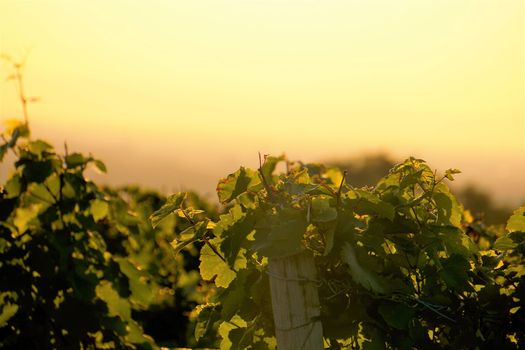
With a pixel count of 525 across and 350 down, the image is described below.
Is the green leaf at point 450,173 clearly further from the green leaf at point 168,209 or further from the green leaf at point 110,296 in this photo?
the green leaf at point 110,296

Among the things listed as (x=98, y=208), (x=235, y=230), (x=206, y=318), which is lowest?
(x=206, y=318)

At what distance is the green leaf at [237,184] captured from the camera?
3502 mm

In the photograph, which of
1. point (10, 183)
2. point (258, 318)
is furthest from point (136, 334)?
point (258, 318)

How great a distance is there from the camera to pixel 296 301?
3242mm

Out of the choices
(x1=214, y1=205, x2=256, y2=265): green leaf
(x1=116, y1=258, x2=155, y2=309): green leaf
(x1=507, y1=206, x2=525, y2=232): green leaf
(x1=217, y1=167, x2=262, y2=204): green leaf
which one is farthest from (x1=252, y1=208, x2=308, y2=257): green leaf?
(x1=116, y1=258, x2=155, y2=309): green leaf

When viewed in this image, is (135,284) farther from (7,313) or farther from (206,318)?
(206,318)

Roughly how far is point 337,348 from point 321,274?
377 millimetres

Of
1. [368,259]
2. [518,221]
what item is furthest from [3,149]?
[518,221]

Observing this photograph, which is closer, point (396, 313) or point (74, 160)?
point (396, 313)

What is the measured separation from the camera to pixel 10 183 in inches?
213

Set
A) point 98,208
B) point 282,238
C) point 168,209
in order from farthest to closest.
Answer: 1. point 98,208
2. point 168,209
3. point 282,238

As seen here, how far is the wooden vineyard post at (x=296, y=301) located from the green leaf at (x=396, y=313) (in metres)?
0.26

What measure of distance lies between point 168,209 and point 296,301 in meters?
0.73

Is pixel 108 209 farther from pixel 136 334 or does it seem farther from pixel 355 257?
pixel 355 257
